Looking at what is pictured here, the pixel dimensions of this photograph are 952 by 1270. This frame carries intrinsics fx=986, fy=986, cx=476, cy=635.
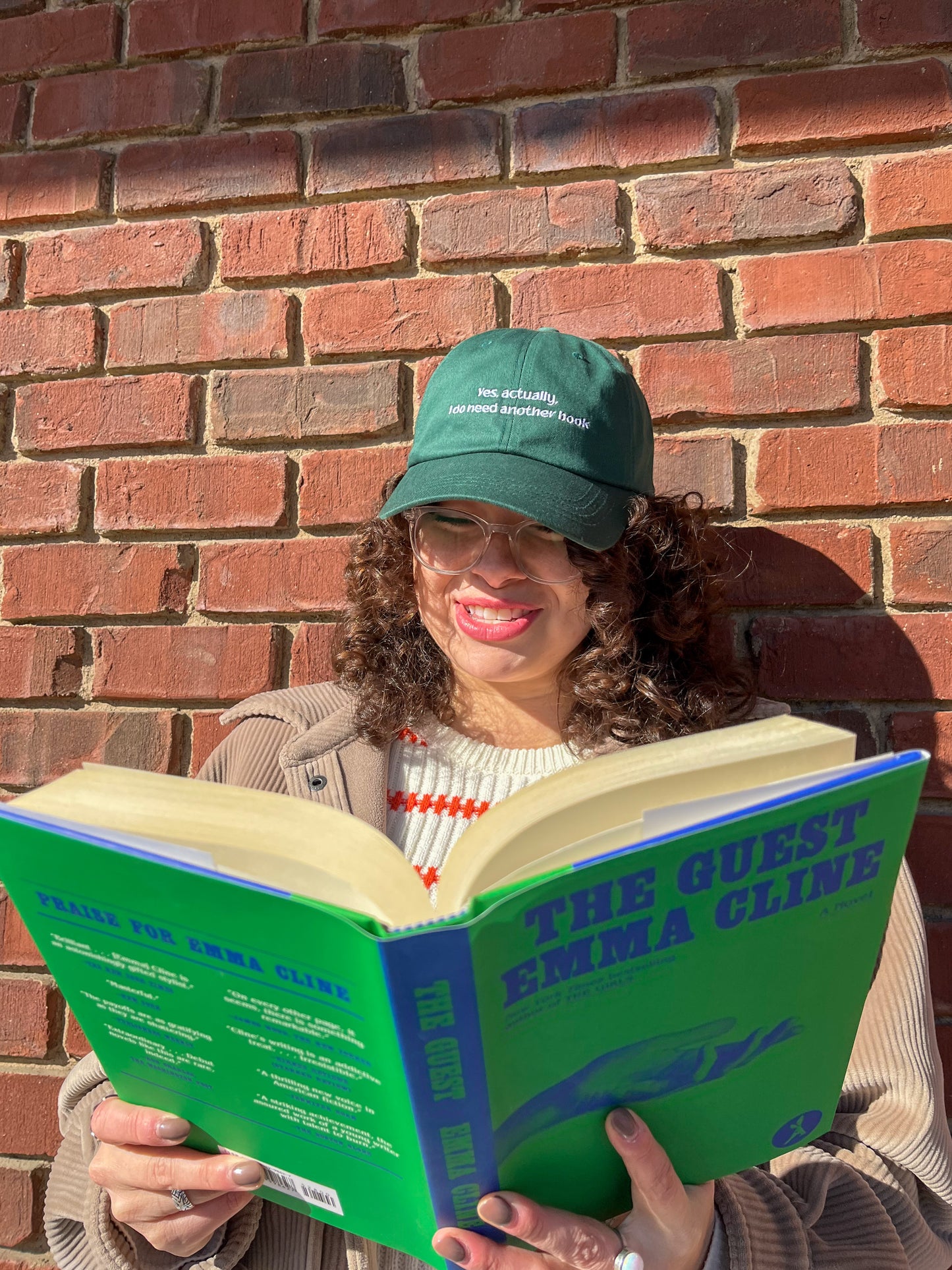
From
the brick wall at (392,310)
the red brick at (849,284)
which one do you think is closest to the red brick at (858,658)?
the brick wall at (392,310)

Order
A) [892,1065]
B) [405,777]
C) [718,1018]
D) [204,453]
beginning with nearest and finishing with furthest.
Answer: [718,1018], [892,1065], [405,777], [204,453]

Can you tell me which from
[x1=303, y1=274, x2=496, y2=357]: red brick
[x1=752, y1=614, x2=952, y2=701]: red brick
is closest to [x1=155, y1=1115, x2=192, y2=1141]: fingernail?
[x1=752, y1=614, x2=952, y2=701]: red brick

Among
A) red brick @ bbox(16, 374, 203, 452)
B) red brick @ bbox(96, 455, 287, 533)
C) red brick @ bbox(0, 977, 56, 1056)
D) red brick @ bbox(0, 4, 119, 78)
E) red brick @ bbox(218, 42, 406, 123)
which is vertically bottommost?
red brick @ bbox(0, 977, 56, 1056)

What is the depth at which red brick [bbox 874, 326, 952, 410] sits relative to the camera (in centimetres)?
130

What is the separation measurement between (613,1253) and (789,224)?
1230 mm

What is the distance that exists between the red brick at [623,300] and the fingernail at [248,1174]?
42.5 inches

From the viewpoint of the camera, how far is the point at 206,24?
4.84 feet

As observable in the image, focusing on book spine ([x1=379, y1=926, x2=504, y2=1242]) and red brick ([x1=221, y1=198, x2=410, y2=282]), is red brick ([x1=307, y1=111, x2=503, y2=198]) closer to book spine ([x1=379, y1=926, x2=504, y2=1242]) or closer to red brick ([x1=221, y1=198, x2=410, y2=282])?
red brick ([x1=221, y1=198, x2=410, y2=282])

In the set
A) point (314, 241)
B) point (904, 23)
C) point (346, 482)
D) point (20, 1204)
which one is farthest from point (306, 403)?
point (20, 1204)

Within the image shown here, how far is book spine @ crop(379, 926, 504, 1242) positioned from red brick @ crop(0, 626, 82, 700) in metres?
1.01

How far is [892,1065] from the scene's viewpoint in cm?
105

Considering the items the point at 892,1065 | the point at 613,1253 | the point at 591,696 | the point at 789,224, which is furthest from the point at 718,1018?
the point at 789,224

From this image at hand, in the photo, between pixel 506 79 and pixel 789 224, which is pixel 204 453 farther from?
pixel 789 224

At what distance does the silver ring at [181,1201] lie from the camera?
0.88 metres
